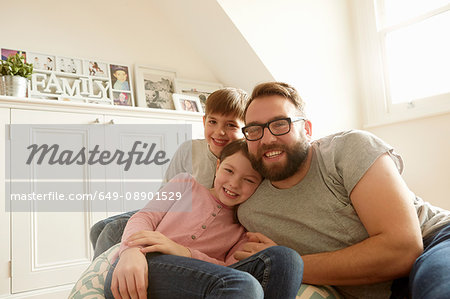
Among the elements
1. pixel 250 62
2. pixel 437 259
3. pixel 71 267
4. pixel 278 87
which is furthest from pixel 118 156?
pixel 437 259

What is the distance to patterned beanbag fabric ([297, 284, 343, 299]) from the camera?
102cm

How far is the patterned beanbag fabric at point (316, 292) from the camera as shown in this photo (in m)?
1.02

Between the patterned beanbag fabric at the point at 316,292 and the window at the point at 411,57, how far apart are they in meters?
2.15

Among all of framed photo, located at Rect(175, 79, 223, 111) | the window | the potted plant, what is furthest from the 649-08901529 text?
the window

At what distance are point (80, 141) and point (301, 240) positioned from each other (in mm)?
1692

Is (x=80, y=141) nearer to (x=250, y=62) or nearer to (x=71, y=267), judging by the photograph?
(x=71, y=267)

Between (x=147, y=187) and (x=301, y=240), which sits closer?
(x=301, y=240)

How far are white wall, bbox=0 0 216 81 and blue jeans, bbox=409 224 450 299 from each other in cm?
260

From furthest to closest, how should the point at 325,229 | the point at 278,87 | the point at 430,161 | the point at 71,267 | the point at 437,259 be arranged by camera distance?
1. the point at 430,161
2. the point at 71,267
3. the point at 278,87
4. the point at 325,229
5. the point at 437,259

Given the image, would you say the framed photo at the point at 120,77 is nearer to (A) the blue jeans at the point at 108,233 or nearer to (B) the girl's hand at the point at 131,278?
(A) the blue jeans at the point at 108,233

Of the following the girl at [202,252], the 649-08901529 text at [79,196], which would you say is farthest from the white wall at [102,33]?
the girl at [202,252]

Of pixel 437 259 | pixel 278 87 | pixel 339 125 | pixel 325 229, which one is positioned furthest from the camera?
pixel 339 125

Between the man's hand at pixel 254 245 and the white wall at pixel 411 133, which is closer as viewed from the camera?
the man's hand at pixel 254 245

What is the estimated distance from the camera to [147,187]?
2.56 meters
